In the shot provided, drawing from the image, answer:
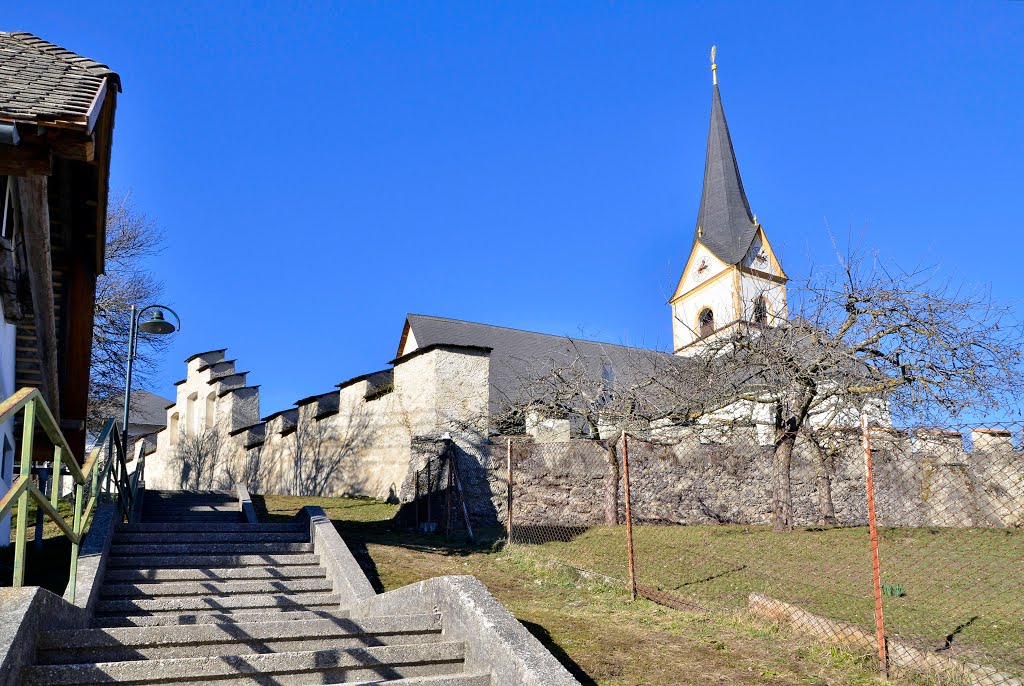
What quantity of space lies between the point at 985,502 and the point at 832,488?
9.27 feet

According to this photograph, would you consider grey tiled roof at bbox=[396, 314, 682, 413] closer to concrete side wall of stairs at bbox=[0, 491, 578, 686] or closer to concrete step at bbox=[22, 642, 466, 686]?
concrete side wall of stairs at bbox=[0, 491, 578, 686]

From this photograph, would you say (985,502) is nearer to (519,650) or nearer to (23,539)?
(519,650)

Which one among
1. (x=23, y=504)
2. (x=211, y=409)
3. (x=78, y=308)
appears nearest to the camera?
(x=23, y=504)

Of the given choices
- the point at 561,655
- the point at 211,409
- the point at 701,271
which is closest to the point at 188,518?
the point at 561,655

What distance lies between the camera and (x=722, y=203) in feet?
132

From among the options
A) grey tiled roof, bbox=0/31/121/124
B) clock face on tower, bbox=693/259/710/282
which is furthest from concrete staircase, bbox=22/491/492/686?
clock face on tower, bbox=693/259/710/282

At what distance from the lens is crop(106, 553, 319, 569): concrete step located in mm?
6922

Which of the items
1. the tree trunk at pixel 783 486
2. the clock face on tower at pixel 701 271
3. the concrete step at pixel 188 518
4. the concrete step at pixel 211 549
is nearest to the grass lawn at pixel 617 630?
the concrete step at pixel 211 549

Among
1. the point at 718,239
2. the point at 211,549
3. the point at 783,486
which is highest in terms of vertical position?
the point at 718,239

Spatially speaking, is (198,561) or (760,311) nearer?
(198,561)

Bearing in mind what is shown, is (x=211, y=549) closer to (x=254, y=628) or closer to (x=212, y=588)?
(x=212, y=588)

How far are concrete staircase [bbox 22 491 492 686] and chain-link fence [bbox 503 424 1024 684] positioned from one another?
9.33 feet

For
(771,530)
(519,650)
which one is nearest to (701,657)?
(519,650)

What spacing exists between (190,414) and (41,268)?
2119cm
